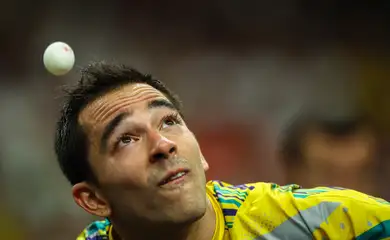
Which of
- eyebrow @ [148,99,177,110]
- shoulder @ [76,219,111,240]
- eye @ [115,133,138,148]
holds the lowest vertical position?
shoulder @ [76,219,111,240]

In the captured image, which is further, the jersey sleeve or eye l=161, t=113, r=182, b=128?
eye l=161, t=113, r=182, b=128

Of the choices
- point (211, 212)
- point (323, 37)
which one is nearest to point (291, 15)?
point (323, 37)

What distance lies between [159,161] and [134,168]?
0.05 metres

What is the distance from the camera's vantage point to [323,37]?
3.35 metres

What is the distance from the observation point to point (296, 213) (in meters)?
1.02

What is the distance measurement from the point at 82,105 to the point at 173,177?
1.05 feet

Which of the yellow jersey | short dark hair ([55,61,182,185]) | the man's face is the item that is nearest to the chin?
the man's face

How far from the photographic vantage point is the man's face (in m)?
0.98

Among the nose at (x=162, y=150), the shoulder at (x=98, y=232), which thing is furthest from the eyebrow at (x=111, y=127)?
the shoulder at (x=98, y=232)

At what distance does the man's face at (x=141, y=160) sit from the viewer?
3.23 ft

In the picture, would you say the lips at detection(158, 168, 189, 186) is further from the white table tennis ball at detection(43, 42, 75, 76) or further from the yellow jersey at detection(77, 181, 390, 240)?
the white table tennis ball at detection(43, 42, 75, 76)

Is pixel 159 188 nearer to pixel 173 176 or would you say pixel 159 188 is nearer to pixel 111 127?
pixel 173 176

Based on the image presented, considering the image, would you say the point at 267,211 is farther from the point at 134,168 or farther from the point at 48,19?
the point at 48,19

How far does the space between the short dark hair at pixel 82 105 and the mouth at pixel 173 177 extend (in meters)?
0.21
